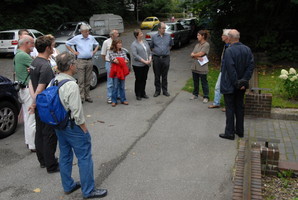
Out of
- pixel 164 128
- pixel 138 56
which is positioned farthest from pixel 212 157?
pixel 138 56

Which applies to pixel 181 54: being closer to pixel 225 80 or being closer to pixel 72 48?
pixel 72 48

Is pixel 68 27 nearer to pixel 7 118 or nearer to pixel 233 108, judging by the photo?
pixel 7 118

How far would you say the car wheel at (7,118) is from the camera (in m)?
6.30

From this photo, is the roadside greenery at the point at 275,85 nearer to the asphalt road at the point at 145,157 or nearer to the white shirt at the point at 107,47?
the asphalt road at the point at 145,157

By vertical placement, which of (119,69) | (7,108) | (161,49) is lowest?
(7,108)

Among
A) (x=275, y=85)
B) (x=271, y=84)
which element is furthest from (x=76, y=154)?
(x=271, y=84)

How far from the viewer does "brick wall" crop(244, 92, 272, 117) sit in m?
7.17

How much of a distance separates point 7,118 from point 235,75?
4.40m

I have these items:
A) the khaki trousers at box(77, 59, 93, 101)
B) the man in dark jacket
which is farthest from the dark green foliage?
the man in dark jacket

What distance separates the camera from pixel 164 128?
672 cm

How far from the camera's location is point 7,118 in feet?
21.0

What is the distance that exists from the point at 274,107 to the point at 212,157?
317 cm

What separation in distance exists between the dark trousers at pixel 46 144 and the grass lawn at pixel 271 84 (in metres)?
4.77

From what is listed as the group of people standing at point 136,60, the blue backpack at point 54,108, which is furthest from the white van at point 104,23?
the blue backpack at point 54,108
